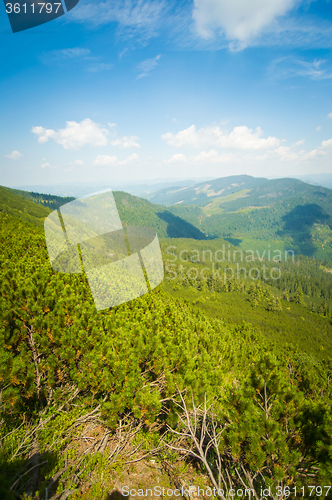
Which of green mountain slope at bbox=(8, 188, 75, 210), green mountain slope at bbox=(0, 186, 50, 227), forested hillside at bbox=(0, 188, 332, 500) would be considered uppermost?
green mountain slope at bbox=(8, 188, 75, 210)

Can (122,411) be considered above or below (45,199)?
below

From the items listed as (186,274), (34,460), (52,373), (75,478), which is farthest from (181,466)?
(186,274)

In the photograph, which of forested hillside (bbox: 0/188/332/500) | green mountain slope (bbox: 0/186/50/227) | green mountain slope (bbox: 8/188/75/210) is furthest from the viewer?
green mountain slope (bbox: 8/188/75/210)

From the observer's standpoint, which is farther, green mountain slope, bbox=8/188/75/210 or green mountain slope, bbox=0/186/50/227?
green mountain slope, bbox=8/188/75/210

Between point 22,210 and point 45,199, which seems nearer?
point 22,210

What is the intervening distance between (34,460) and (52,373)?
63.1 inches

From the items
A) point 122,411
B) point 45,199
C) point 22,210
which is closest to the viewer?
point 122,411

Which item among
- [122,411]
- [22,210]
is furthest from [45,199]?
[122,411]

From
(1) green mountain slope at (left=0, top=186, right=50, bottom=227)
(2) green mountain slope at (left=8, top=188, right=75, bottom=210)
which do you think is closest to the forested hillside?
(1) green mountain slope at (left=0, top=186, right=50, bottom=227)

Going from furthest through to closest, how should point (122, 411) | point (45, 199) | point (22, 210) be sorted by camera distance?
point (45, 199)
point (22, 210)
point (122, 411)

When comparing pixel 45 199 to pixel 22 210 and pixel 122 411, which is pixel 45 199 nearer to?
pixel 22 210

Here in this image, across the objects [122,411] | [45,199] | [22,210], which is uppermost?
[45,199]

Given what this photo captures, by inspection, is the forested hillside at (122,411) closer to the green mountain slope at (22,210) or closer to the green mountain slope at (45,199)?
the green mountain slope at (22,210)

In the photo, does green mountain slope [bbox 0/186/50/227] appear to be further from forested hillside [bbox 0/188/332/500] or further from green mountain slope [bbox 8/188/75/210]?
green mountain slope [bbox 8/188/75/210]
